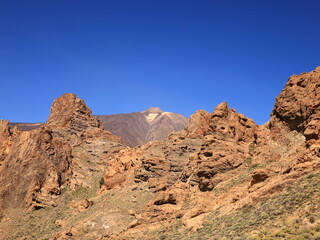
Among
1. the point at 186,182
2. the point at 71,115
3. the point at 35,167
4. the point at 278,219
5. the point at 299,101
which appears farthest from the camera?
the point at 71,115

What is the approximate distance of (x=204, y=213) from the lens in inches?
1364

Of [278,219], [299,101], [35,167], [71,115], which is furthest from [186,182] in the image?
[71,115]

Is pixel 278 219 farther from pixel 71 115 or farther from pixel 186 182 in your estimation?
pixel 71 115

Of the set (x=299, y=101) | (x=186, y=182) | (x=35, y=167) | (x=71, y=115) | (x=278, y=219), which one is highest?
(x=71, y=115)

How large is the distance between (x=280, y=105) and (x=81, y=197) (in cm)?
4209

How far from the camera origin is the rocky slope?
89.7 ft

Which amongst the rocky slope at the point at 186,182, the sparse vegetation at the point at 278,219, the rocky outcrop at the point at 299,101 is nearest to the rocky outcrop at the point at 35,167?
the rocky slope at the point at 186,182

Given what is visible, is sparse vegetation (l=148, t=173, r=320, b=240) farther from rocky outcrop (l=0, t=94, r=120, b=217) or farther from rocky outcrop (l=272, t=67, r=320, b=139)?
rocky outcrop (l=0, t=94, r=120, b=217)

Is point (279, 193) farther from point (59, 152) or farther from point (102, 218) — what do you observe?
point (59, 152)

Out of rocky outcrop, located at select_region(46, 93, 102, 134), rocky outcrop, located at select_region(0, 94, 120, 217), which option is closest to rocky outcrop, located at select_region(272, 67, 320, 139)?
rocky outcrop, located at select_region(0, 94, 120, 217)

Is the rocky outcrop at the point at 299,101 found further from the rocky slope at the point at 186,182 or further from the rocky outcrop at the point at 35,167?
the rocky outcrop at the point at 35,167

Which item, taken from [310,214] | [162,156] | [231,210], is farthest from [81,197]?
[310,214]

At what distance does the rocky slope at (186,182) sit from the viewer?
27.3 metres

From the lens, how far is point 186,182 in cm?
4703
